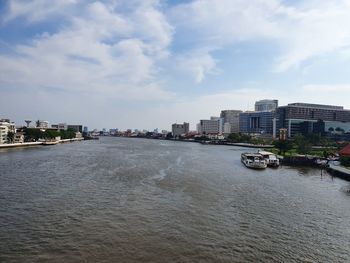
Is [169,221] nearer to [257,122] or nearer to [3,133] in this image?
[3,133]

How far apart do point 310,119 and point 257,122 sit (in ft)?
105

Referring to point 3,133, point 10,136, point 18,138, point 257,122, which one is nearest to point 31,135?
point 18,138

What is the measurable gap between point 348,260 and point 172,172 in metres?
21.8

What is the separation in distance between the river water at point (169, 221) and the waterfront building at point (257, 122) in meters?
133

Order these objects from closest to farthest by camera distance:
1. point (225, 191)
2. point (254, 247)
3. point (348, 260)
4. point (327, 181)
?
point (348, 260)
point (254, 247)
point (225, 191)
point (327, 181)

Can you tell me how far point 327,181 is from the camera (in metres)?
30.7

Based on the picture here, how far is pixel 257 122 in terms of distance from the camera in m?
165

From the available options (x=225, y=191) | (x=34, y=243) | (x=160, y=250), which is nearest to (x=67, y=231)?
(x=34, y=243)

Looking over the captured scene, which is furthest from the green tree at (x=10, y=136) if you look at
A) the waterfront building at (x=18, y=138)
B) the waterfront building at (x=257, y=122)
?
A: the waterfront building at (x=257, y=122)

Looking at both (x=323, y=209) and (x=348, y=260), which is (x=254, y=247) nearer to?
(x=348, y=260)

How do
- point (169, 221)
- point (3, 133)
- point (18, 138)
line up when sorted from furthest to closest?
point (18, 138) → point (3, 133) → point (169, 221)

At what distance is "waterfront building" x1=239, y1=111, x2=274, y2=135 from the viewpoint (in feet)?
512

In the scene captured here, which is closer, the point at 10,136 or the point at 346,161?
the point at 346,161

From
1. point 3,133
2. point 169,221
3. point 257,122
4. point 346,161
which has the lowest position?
point 169,221
